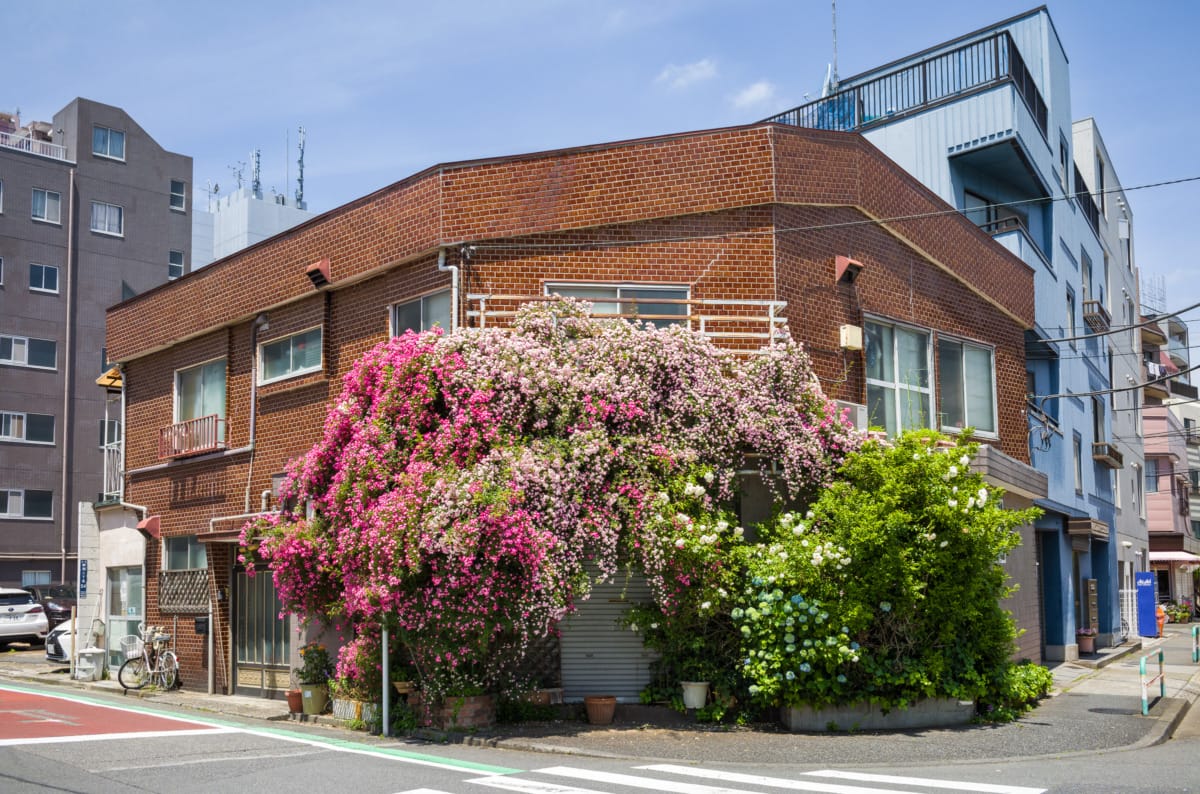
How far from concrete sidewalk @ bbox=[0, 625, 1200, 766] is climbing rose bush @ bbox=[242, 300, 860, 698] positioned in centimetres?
136

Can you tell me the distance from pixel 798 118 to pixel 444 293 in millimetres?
15042

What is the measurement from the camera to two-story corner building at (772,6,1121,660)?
24562 millimetres

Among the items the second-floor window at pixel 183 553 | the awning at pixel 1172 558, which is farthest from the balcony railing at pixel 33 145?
the awning at pixel 1172 558

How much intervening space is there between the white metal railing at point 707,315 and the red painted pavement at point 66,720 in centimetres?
667

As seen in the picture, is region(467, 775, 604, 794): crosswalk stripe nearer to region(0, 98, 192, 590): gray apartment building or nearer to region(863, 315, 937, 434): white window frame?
region(863, 315, 937, 434): white window frame

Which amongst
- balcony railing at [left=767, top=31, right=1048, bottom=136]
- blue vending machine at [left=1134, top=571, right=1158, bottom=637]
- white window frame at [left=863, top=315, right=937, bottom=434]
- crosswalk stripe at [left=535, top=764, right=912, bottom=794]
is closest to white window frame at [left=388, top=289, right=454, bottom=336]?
white window frame at [left=863, top=315, right=937, bottom=434]

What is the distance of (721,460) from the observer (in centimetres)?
1480

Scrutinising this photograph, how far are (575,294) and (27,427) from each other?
113 ft

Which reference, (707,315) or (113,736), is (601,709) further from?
(113,736)

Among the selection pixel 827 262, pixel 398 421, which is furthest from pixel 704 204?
pixel 398 421

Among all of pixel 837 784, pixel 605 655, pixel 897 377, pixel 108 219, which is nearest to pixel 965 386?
pixel 897 377

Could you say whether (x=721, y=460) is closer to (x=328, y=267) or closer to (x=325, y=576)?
(x=325, y=576)

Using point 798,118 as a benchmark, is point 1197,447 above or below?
below

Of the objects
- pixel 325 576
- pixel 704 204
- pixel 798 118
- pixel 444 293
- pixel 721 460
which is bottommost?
pixel 325 576
